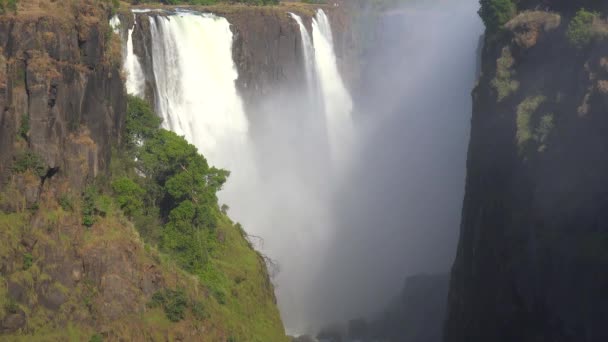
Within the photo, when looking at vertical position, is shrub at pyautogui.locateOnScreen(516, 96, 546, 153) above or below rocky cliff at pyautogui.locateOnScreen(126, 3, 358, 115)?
below

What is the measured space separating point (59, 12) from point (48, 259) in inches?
324

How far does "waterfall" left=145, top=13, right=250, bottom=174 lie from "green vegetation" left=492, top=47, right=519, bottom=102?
16.8 m

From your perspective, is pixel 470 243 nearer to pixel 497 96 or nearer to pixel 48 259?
pixel 497 96

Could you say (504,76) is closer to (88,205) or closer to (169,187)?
(169,187)

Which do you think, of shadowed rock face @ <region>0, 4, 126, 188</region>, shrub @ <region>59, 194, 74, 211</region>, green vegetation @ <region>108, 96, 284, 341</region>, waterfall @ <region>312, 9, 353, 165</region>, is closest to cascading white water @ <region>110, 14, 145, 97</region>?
green vegetation @ <region>108, 96, 284, 341</region>

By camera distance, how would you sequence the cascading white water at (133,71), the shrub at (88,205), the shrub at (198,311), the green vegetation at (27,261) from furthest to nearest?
the cascading white water at (133,71)
the shrub at (198,311)
the shrub at (88,205)
the green vegetation at (27,261)

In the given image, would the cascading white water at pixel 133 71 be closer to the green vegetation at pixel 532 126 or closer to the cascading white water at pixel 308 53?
the green vegetation at pixel 532 126

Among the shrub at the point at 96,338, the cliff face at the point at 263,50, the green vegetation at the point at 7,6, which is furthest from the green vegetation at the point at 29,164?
the cliff face at the point at 263,50

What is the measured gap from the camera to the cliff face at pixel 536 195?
78.8ft

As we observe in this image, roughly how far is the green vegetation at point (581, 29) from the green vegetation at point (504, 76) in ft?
14.4

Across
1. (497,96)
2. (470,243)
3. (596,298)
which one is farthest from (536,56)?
(596,298)

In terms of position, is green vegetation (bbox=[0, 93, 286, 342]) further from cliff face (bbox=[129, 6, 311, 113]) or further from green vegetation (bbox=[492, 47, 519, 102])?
cliff face (bbox=[129, 6, 311, 113])

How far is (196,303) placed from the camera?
89.1ft

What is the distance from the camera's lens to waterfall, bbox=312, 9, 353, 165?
6325 centimetres
